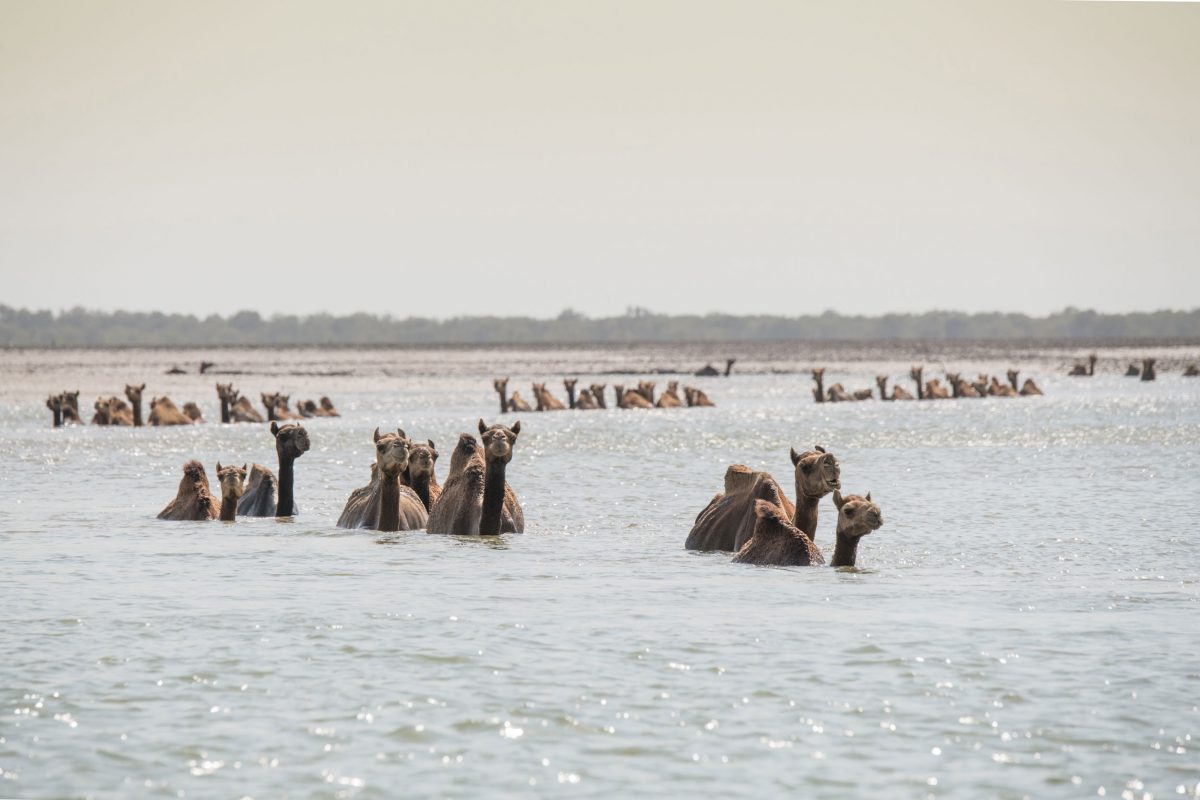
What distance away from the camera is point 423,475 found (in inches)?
837

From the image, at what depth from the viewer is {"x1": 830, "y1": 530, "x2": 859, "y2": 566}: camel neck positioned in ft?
50.6

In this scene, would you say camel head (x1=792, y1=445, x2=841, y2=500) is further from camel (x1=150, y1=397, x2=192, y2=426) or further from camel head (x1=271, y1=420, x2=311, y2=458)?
camel (x1=150, y1=397, x2=192, y2=426)

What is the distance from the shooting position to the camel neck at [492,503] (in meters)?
18.3

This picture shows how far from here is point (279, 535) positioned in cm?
1912

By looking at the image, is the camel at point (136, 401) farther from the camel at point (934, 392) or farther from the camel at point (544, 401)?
the camel at point (934, 392)

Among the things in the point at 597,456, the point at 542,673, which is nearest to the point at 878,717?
the point at 542,673

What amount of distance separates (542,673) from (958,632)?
3380 mm

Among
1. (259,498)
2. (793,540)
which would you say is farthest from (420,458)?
(793,540)

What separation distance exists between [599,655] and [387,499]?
25.2 ft

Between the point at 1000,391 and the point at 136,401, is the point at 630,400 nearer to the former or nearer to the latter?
the point at 1000,391

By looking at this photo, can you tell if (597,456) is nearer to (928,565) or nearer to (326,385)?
(928,565)

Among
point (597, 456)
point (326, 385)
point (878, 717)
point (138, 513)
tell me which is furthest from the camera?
point (326, 385)

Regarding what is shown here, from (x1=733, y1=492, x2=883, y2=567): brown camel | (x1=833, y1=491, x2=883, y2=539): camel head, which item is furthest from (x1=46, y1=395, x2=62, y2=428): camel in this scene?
(x1=833, y1=491, x2=883, y2=539): camel head

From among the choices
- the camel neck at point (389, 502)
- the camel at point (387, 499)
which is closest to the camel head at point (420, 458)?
the camel at point (387, 499)
